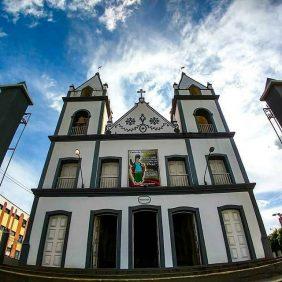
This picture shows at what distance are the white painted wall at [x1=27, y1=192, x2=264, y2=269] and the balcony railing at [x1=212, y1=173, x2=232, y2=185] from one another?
963mm

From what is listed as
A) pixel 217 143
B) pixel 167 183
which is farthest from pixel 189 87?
pixel 167 183

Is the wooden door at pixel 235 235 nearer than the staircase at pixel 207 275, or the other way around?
the staircase at pixel 207 275

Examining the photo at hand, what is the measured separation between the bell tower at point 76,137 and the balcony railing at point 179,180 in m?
4.44

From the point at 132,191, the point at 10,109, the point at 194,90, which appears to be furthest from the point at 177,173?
the point at 10,109

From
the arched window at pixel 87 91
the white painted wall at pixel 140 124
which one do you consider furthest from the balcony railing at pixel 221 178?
the arched window at pixel 87 91

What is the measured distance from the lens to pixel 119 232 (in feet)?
41.3

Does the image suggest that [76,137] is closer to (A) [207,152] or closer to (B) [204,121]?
(A) [207,152]

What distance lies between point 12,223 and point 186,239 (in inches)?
1388

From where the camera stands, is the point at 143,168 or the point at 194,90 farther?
the point at 194,90

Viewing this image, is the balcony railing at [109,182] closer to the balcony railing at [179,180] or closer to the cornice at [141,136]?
the cornice at [141,136]

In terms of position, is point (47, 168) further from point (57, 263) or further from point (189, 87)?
point (189, 87)

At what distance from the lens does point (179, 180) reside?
1469 cm

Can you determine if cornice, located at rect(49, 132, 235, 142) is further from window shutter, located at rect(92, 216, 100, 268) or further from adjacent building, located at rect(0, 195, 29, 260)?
adjacent building, located at rect(0, 195, 29, 260)

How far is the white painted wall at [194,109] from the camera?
56.6ft
